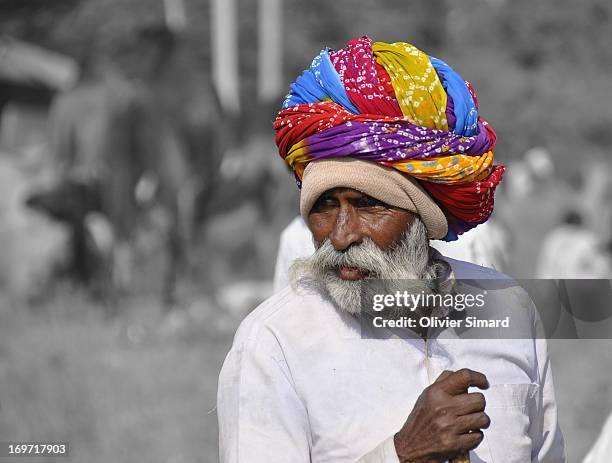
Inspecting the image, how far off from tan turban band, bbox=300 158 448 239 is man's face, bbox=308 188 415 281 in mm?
24

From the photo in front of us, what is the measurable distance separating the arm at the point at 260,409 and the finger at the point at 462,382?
360mm

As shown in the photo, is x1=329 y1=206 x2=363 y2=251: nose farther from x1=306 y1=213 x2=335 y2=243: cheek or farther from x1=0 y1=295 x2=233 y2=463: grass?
x1=0 y1=295 x2=233 y2=463: grass

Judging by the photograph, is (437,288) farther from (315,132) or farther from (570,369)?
(570,369)

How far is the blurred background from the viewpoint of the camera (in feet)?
30.6

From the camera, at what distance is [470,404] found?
2.12 m

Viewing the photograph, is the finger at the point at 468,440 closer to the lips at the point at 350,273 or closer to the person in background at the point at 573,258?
the lips at the point at 350,273

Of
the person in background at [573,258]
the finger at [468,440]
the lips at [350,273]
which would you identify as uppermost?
the person in background at [573,258]

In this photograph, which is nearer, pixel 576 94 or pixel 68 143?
pixel 68 143

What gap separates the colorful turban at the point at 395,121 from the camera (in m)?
2.45

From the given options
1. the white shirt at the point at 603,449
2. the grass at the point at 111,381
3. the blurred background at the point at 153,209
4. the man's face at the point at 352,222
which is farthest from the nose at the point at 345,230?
the blurred background at the point at 153,209

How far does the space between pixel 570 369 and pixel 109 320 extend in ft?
18.9

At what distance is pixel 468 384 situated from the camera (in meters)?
2.14

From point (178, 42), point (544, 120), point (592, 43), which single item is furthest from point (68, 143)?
point (592, 43)

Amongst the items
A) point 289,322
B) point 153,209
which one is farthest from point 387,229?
point 153,209
